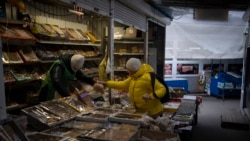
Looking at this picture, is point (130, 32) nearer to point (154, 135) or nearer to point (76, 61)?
point (76, 61)

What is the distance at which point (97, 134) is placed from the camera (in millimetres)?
2062

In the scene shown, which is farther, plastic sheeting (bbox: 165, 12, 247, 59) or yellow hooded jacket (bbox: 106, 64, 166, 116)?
plastic sheeting (bbox: 165, 12, 247, 59)

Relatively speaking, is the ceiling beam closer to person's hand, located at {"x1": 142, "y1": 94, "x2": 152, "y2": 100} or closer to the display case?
the display case

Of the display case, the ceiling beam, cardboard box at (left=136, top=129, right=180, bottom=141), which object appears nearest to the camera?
cardboard box at (left=136, top=129, right=180, bottom=141)

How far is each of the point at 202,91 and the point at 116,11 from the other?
24.6 feet

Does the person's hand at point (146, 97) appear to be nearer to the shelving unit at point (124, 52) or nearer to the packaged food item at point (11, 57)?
the packaged food item at point (11, 57)

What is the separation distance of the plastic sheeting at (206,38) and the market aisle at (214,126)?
2174 mm

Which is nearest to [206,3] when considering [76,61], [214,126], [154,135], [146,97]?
[214,126]

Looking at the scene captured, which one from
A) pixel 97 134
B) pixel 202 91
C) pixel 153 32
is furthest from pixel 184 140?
pixel 202 91

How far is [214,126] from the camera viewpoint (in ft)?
19.8

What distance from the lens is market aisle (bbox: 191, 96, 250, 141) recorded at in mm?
5223

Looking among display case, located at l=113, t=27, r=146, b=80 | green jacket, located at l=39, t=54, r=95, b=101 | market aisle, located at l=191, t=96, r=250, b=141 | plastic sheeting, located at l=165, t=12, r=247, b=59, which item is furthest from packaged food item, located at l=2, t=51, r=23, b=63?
plastic sheeting, located at l=165, t=12, r=247, b=59

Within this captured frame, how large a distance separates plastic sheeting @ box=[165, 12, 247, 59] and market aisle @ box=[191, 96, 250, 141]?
2.17 m

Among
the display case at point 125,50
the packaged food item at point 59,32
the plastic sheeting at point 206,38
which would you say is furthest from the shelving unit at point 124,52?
the plastic sheeting at point 206,38
